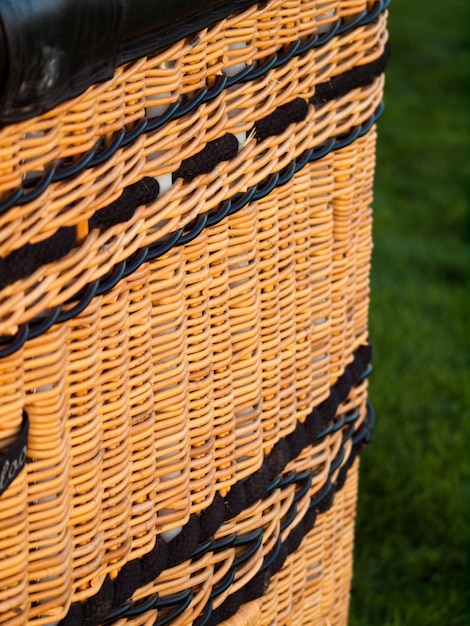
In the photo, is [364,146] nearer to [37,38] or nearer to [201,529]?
[201,529]

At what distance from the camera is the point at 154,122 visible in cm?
87

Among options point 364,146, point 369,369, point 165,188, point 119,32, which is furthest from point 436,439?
point 119,32

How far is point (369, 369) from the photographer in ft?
4.58

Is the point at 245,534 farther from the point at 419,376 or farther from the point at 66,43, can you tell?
the point at 419,376

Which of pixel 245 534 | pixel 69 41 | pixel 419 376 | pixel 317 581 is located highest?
pixel 69 41

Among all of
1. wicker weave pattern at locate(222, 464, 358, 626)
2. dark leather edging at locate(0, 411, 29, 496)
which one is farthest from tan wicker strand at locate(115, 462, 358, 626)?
dark leather edging at locate(0, 411, 29, 496)

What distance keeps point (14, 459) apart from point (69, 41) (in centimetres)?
32

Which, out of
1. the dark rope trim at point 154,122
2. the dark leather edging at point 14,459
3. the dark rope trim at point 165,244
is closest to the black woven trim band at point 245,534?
the dark leather edging at point 14,459

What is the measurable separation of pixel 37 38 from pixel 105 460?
390 mm

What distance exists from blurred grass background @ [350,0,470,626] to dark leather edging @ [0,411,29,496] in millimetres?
1182

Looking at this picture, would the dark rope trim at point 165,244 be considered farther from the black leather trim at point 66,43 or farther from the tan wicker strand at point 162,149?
the black leather trim at point 66,43

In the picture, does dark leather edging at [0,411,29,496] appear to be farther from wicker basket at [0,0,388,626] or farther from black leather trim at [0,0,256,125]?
black leather trim at [0,0,256,125]

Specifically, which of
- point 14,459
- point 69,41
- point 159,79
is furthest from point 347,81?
point 14,459

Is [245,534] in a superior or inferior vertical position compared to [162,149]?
inferior
